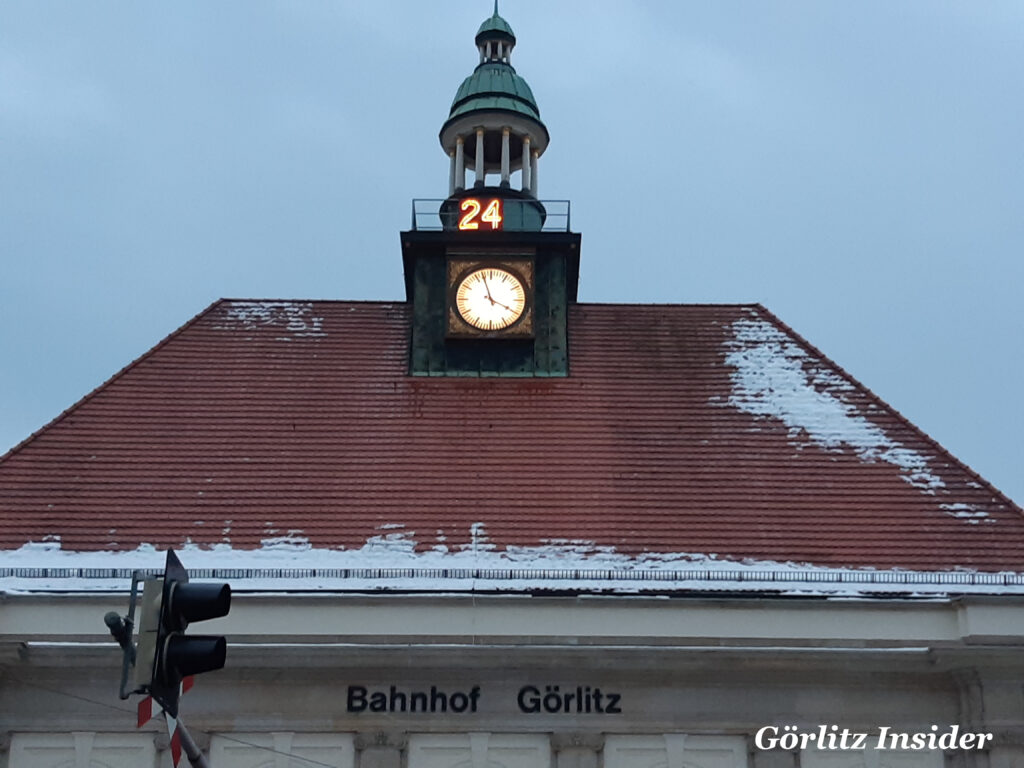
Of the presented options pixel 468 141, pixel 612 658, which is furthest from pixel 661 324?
pixel 612 658

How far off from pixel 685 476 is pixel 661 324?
15.1 feet

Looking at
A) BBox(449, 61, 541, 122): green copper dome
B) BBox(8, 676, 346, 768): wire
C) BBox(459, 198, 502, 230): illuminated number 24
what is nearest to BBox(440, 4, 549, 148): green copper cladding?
BBox(449, 61, 541, 122): green copper dome

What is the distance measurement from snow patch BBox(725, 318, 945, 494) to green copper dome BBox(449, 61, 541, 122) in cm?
682

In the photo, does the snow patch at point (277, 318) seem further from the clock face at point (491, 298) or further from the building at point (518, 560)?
the clock face at point (491, 298)

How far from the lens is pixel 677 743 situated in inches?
656

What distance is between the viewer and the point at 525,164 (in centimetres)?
2608

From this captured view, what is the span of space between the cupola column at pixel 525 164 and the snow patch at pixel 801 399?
529 cm

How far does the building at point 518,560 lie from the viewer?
16.6m

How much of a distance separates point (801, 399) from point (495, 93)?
9572 mm

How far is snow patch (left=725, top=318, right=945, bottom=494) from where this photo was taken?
65.5 feet

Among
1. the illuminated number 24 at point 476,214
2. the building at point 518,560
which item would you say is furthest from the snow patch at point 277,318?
the illuminated number 24 at point 476,214

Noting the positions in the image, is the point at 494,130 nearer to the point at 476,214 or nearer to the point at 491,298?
the point at 476,214

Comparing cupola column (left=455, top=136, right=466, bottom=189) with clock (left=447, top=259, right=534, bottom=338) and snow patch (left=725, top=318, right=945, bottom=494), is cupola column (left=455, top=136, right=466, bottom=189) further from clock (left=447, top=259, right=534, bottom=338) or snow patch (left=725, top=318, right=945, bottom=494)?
snow patch (left=725, top=318, right=945, bottom=494)

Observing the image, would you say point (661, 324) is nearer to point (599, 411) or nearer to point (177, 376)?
point (599, 411)
